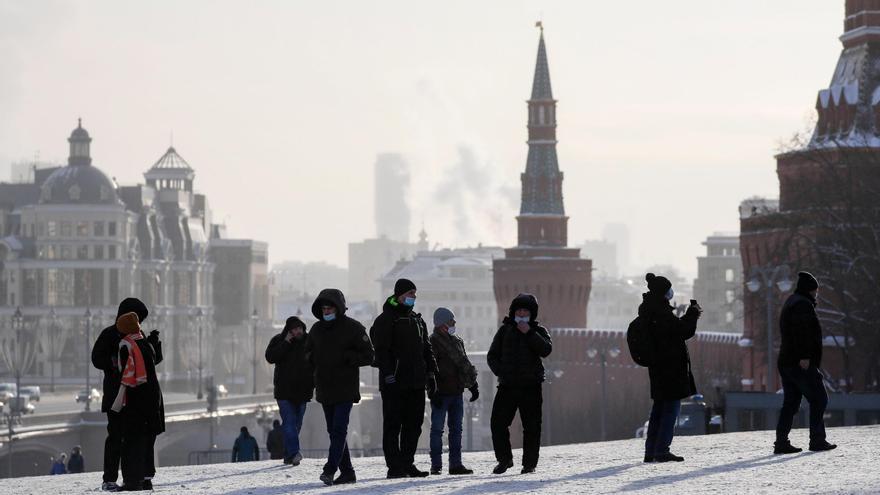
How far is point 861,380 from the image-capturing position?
239 ft

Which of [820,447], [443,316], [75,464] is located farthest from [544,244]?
[443,316]

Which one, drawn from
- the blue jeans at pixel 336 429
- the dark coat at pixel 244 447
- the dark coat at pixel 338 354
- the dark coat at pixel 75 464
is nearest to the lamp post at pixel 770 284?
the dark coat at pixel 75 464

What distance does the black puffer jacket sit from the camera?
28281 millimetres

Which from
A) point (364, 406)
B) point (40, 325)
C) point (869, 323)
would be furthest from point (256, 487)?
point (40, 325)

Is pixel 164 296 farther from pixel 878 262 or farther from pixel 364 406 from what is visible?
pixel 878 262

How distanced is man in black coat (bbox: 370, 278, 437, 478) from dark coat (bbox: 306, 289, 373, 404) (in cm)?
22

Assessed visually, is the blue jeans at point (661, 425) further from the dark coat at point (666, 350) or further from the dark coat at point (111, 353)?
the dark coat at point (111, 353)

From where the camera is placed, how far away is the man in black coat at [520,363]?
28266 mm

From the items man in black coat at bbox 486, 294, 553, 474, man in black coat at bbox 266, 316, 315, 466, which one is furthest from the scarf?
man in black coat at bbox 266, 316, 315, 466

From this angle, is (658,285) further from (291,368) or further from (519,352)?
(291,368)

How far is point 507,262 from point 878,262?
7833cm

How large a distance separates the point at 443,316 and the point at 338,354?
1.39m

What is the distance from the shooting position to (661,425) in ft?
96.9

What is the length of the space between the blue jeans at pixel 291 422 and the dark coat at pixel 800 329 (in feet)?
21.0
